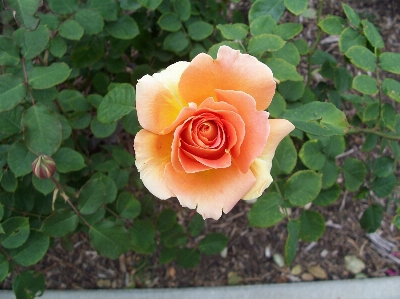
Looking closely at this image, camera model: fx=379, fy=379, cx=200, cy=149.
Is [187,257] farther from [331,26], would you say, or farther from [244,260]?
[331,26]

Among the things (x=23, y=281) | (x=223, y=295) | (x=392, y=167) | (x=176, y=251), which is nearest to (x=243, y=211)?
(x=223, y=295)

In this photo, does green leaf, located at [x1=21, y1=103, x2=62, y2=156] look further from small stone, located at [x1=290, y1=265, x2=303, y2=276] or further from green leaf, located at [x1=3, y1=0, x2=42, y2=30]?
small stone, located at [x1=290, y1=265, x2=303, y2=276]

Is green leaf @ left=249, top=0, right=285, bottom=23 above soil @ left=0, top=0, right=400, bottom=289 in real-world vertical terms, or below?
above

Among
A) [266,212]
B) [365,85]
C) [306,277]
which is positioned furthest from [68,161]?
[306,277]

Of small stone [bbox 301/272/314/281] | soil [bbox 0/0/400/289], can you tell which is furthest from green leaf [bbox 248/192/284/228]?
small stone [bbox 301/272/314/281]

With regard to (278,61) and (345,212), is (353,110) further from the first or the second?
(278,61)

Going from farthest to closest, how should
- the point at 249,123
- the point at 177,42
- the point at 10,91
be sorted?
the point at 177,42
the point at 10,91
the point at 249,123

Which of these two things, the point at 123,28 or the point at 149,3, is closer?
the point at 149,3

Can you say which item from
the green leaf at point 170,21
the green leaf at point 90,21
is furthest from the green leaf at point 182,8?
the green leaf at point 90,21
